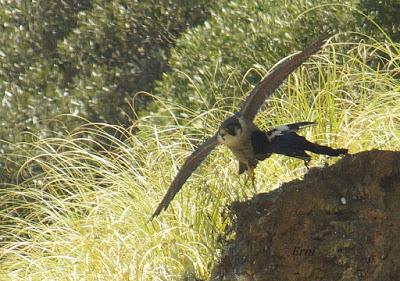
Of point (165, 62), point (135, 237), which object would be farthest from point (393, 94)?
point (165, 62)

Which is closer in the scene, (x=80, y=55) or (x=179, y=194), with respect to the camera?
(x=179, y=194)

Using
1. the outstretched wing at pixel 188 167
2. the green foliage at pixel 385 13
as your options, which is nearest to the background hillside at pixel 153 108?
the green foliage at pixel 385 13

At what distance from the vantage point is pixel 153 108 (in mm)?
8281

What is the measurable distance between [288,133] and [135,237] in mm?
1313

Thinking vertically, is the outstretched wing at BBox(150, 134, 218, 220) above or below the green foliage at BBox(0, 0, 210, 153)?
below

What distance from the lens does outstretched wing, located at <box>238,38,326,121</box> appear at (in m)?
5.52

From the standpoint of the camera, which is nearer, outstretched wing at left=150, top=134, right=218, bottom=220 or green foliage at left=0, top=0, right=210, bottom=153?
outstretched wing at left=150, top=134, right=218, bottom=220

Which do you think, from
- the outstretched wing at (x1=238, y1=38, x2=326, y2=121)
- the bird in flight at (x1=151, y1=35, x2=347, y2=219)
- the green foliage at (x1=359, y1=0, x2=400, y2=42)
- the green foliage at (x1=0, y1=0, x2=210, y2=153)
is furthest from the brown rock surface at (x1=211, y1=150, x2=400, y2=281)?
the green foliage at (x1=0, y1=0, x2=210, y2=153)

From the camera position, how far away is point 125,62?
364 inches

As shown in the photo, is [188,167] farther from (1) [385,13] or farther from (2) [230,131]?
(1) [385,13]

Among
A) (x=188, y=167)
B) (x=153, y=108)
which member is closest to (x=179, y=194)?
(x=188, y=167)

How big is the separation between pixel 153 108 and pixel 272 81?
2.55 m

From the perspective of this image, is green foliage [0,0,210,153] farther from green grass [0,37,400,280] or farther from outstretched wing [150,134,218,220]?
outstretched wing [150,134,218,220]

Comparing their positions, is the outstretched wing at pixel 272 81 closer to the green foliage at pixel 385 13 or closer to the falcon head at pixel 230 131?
the falcon head at pixel 230 131
